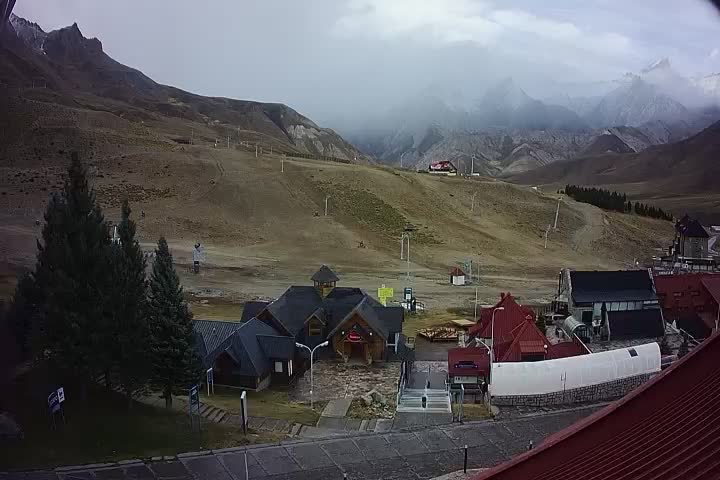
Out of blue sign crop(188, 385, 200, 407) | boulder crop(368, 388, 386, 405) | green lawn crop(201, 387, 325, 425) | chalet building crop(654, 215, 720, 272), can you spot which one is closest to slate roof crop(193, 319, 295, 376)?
green lawn crop(201, 387, 325, 425)

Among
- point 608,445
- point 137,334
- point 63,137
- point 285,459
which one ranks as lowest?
point 285,459

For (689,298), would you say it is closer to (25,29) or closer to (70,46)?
(25,29)

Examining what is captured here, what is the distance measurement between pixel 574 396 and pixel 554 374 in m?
1.23

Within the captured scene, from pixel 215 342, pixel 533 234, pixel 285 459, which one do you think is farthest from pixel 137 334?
pixel 533 234

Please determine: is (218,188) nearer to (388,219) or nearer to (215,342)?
(388,219)

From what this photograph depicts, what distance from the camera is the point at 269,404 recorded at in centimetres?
2459

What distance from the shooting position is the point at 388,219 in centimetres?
7556

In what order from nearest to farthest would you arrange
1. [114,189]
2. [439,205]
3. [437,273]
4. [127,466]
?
[127,466] < [437,273] < [114,189] < [439,205]

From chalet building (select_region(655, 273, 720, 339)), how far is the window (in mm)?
17672

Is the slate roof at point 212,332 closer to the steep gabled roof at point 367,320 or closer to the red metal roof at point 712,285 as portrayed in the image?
the steep gabled roof at point 367,320

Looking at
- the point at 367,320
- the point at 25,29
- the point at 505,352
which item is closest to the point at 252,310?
the point at 367,320

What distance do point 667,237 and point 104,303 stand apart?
83458 millimetres

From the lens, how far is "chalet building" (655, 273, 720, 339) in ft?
110

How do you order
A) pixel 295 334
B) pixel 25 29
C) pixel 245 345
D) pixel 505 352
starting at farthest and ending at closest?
pixel 25 29 < pixel 295 334 < pixel 505 352 < pixel 245 345
